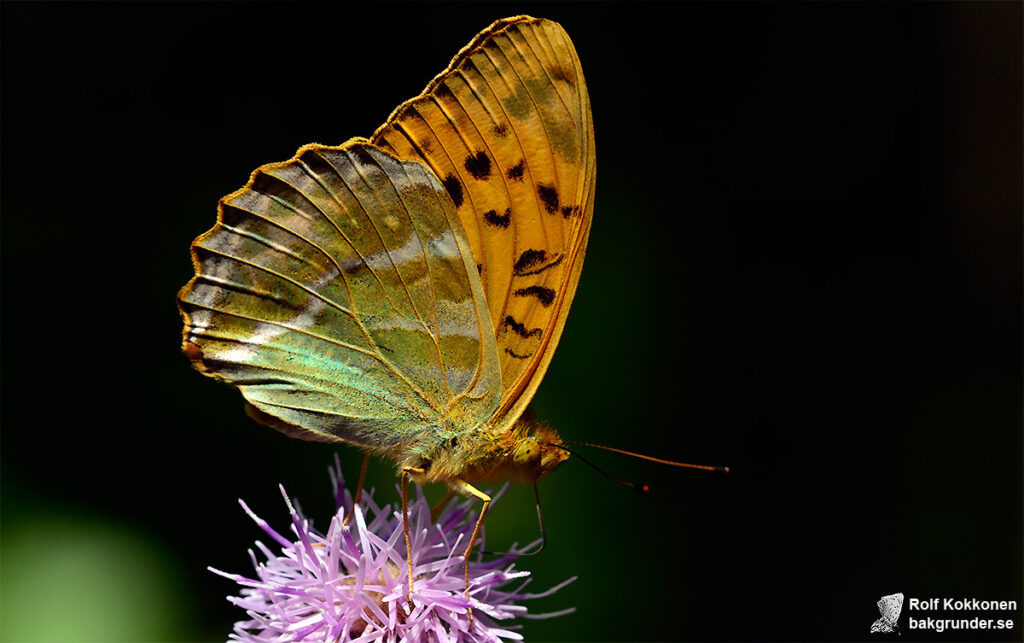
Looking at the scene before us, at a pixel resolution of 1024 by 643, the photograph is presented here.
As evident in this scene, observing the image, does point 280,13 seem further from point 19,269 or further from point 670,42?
point 670,42

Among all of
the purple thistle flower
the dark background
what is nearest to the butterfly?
the purple thistle flower

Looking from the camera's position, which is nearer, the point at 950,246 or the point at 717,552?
the point at 717,552

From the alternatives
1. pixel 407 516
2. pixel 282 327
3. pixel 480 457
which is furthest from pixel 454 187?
pixel 407 516

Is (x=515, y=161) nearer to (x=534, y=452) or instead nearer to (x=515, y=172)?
(x=515, y=172)

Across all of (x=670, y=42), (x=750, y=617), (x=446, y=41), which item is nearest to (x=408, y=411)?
(x=750, y=617)

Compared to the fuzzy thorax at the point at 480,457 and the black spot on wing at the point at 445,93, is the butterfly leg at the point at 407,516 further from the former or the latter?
the black spot on wing at the point at 445,93

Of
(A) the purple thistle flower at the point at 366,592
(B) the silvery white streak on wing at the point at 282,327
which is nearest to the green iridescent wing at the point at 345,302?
(B) the silvery white streak on wing at the point at 282,327

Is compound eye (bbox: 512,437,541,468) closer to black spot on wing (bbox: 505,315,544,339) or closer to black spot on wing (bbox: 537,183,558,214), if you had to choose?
black spot on wing (bbox: 505,315,544,339)

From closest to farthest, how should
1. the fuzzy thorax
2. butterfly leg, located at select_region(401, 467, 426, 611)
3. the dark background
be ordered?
butterfly leg, located at select_region(401, 467, 426, 611) → the fuzzy thorax → the dark background
